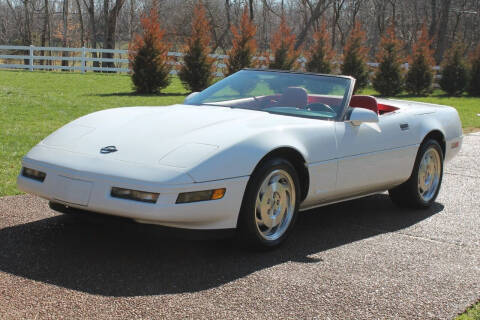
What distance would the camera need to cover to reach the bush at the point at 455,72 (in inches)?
1076

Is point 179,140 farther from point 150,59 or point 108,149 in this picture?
point 150,59

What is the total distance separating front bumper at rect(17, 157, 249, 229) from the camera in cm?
425

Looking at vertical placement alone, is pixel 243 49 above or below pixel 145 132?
above

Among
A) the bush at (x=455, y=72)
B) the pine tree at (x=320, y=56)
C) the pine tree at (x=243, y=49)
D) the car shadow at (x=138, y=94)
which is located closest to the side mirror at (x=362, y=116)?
the car shadow at (x=138, y=94)

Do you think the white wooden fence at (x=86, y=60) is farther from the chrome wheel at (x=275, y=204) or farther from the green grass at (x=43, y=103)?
the chrome wheel at (x=275, y=204)

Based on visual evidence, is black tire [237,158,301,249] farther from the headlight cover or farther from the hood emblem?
the hood emblem

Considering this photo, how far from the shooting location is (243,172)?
4570 millimetres

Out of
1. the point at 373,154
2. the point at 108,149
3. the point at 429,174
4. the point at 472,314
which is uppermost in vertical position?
the point at 108,149

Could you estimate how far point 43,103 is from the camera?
1487 cm

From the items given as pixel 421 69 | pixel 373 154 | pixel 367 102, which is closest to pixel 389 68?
pixel 421 69

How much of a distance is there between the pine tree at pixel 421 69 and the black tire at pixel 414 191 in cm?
2027

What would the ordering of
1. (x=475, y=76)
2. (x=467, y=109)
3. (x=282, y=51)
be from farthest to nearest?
1. (x=475, y=76)
2. (x=282, y=51)
3. (x=467, y=109)

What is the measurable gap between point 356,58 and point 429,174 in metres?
19.6

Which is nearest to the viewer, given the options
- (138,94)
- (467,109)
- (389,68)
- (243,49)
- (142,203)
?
(142,203)
